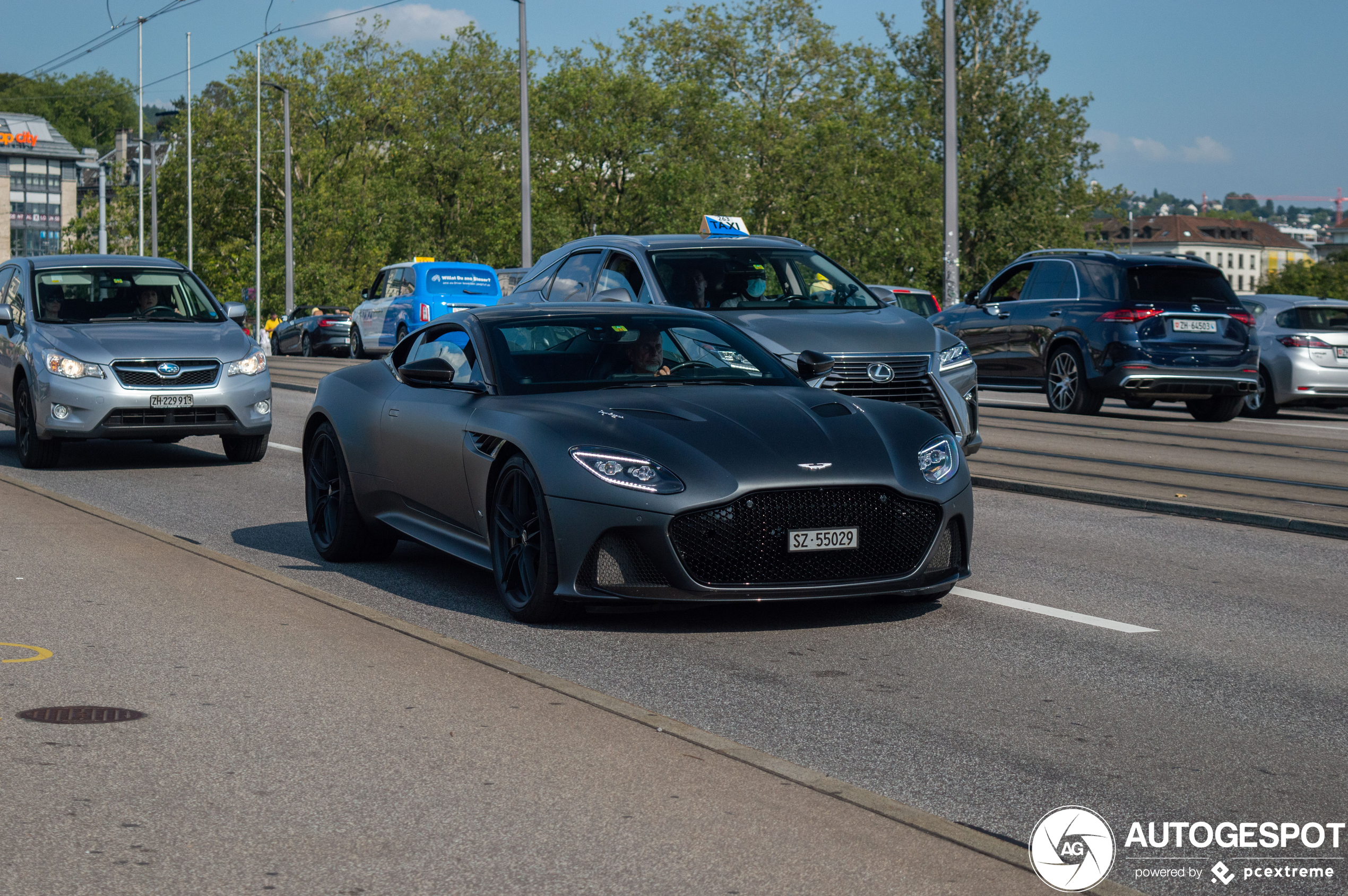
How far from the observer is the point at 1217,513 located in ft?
34.0

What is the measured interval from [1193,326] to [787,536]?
42.8 ft

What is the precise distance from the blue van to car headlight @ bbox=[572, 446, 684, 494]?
24.5 meters

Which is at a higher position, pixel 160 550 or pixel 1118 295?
pixel 1118 295

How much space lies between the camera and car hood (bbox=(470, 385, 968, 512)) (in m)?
6.38

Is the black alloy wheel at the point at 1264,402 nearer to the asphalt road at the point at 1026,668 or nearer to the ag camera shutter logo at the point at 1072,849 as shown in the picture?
the asphalt road at the point at 1026,668

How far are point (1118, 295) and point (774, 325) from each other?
8.24 metres

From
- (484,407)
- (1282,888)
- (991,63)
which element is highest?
(991,63)

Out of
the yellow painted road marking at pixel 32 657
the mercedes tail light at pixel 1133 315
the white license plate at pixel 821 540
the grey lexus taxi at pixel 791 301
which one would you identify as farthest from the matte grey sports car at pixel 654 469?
the mercedes tail light at pixel 1133 315

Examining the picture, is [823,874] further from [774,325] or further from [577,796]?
[774,325]

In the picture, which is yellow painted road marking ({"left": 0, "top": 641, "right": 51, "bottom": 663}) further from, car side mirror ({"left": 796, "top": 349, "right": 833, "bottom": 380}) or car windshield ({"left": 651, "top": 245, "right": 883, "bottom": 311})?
car windshield ({"left": 651, "top": 245, "right": 883, "bottom": 311})

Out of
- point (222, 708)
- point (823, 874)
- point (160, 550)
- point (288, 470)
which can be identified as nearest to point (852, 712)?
point (823, 874)

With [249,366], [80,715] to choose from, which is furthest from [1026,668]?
[249,366]

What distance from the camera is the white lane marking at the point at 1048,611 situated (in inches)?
267

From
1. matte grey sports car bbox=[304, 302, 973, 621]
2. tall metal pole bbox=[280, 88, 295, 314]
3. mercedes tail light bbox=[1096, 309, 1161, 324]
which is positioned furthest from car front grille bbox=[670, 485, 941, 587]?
tall metal pole bbox=[280, 88, 295, 314]
